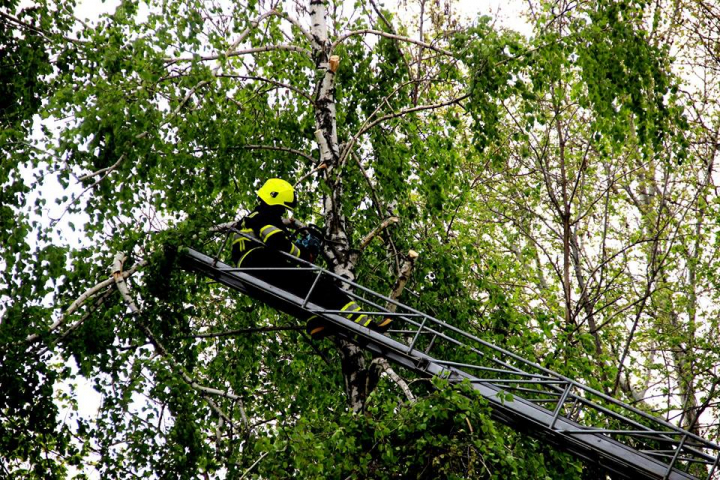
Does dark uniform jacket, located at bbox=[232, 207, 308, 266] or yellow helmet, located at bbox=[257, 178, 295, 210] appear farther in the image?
yellow helmet, located at bbox=[257, 178, 295, 210]

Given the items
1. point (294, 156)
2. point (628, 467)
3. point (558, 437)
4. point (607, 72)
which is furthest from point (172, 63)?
point (628, 467)

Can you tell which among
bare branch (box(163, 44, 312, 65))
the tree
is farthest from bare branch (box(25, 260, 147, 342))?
bare branch (box(163, 44, 312, 65))

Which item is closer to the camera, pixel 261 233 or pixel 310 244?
pixel 261 233

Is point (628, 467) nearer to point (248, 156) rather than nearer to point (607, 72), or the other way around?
point (607, 72)

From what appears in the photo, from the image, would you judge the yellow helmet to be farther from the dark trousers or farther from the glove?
the dark trousers

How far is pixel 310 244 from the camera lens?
7.41 meters

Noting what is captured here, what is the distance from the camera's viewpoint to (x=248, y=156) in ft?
27.0

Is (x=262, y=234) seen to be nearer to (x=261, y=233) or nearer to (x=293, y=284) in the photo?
(x=261, y=233)

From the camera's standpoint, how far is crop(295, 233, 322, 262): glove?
7.39 metres

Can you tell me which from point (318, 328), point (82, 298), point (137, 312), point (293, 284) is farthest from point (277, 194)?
point (82, 298)

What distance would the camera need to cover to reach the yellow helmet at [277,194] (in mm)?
7203

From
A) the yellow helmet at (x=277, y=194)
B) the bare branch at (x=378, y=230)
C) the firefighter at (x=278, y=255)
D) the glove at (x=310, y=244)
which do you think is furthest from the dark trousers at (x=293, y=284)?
the bare branch at (x=378, y=230)

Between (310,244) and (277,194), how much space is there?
1.99ft

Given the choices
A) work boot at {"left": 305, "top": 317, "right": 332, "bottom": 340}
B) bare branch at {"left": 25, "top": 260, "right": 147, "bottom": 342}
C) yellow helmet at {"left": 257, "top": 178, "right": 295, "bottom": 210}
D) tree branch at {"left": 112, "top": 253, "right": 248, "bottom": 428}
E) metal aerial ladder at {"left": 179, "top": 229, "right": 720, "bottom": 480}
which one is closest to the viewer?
metal aerial ladder at {"left": 179, "top": 229, "right": 720, "bottom": 480}
